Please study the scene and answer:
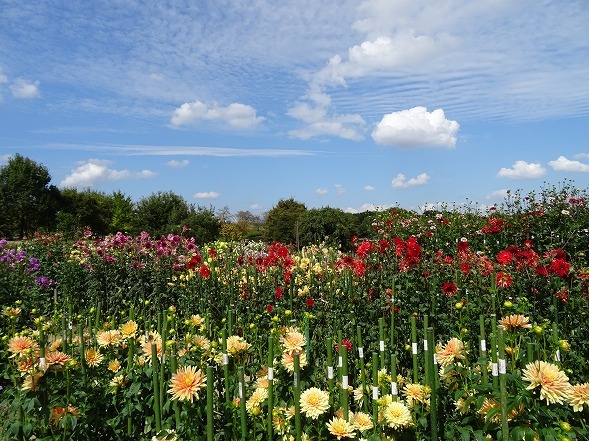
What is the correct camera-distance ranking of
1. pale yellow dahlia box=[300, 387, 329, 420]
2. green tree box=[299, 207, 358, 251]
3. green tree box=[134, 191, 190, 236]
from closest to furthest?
pale yellow dahlia box=[300, 387, 329, 420], green tree box=[299, 207, 358, 251], green tree box=[134, 191, 190, 236]

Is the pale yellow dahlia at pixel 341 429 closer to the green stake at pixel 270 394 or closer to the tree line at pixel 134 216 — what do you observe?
the green stake at pixel 270 394

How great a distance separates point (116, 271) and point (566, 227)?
6.20 metres

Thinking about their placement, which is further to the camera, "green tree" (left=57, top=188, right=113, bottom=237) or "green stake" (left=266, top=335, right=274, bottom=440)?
"green tree" (left=57, top=188, right=113, bottom=237)

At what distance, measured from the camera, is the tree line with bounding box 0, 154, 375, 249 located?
1414 centimetres

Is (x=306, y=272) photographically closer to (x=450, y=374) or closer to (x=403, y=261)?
(x=403, y=261)

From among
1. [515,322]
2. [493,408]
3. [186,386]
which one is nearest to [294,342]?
[186,386]

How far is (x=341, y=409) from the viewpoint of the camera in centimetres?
176

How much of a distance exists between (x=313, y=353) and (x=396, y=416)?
1651mm

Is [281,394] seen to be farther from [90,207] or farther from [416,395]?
[90,207]

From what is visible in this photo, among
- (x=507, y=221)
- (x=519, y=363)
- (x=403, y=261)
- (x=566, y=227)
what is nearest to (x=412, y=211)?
(x=507, y=221)

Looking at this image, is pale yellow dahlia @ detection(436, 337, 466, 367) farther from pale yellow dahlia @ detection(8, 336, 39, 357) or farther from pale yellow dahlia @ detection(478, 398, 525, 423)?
pale yellow dahlia @ detection(8, 336, 39, 357)

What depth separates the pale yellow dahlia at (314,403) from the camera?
5.00ft

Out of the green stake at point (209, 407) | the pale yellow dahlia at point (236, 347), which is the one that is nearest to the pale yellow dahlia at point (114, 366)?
the pale yellow dahlia at point (236, 347)

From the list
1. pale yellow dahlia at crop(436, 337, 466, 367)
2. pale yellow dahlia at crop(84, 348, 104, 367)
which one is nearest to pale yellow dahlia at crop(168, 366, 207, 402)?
pale yellow dahlia at crop(84, 348, 104, 367)
